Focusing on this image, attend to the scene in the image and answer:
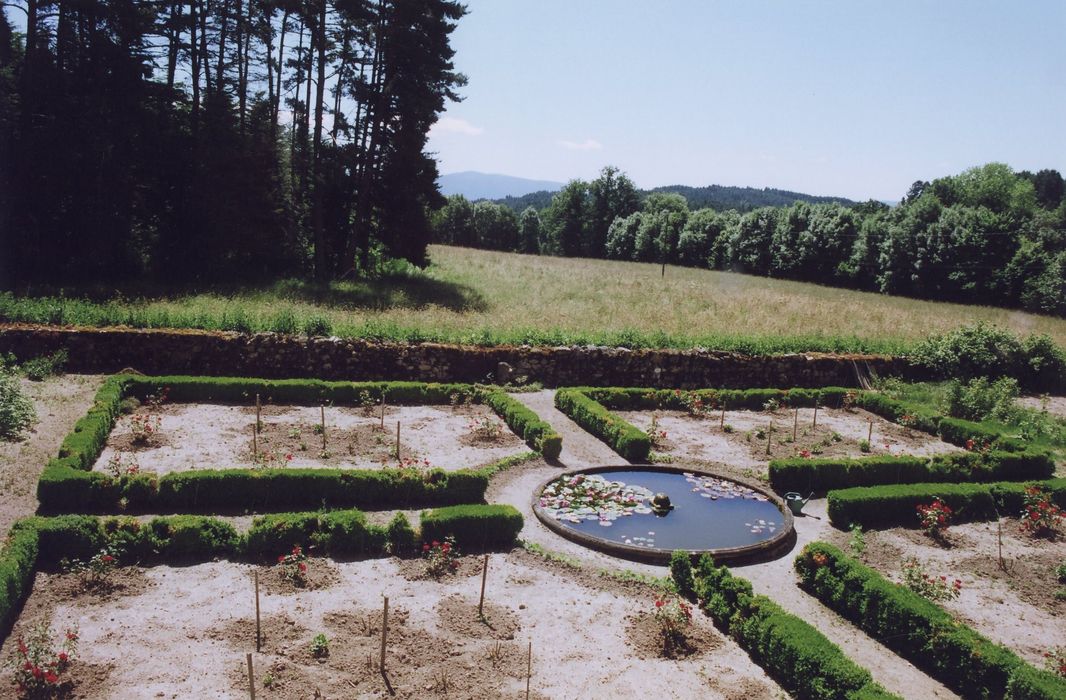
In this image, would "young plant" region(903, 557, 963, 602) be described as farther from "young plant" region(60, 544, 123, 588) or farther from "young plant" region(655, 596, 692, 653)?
"young plant" region(60, 544, 123, 588)

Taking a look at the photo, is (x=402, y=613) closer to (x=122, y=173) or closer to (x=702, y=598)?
(x=702, y=598)

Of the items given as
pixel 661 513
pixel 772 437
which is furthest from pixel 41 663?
pixel 772 437

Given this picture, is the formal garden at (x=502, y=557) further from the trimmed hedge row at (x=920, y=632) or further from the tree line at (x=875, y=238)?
the tree line at (x=875, y=238)

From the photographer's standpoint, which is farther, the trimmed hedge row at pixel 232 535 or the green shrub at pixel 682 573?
the green shrub at pixel 682 573

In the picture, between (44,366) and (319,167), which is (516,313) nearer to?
(319,167)

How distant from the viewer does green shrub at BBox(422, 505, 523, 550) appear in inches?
377

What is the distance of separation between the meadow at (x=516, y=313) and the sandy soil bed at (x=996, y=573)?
984 cm

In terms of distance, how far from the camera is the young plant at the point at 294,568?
27.6 feet

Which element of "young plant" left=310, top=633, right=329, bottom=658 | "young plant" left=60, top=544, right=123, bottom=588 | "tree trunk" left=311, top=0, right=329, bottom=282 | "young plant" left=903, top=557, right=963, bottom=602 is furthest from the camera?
"tree trunk" left=311, top=0, right=329, bottom=282

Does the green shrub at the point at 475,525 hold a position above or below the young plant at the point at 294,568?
above

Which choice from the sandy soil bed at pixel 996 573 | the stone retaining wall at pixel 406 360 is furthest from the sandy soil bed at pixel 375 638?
the stone retaining wall at pixel 406 360

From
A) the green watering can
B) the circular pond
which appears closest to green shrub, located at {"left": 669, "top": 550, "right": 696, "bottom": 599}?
the circular pond

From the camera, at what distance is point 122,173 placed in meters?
23.0

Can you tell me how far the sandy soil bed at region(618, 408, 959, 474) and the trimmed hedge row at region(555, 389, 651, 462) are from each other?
2.55ft
